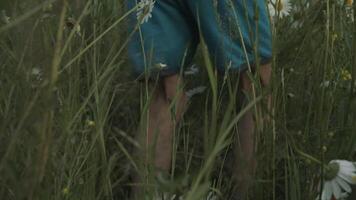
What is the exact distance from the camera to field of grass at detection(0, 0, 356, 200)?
746mm

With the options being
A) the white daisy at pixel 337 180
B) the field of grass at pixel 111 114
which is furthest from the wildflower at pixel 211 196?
the white daisy at pixel 337 180

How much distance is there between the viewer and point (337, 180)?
119 cm

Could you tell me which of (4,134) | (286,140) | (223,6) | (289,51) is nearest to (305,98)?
(289,51)

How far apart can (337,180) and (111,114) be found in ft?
1.41

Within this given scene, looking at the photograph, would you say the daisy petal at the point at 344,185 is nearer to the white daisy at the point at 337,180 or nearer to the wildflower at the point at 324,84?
the white daisy at the point at 337,180

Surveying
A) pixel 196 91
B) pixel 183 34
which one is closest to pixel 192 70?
pixel 196 91

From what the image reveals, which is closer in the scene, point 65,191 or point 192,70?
point 65,191

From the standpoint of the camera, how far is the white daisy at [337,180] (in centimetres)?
118

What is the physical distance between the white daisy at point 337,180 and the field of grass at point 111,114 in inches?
1.1

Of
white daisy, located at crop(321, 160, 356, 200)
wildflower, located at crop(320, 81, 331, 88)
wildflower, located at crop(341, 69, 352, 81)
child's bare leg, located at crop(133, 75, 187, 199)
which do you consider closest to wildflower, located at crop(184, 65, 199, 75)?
child's bare leg, located at crop(133, 75, 187, 199)

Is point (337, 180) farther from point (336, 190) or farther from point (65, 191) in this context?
point (65, 191)

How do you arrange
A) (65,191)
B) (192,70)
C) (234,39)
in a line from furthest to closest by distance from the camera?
(192,70) < (234,39) < (65,191)

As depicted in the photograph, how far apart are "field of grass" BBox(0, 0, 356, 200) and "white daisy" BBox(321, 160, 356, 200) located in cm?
3

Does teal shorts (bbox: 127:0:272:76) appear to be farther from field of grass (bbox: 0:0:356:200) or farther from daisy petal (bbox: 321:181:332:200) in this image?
daisy petal (bbox: 321:181:332:200)
